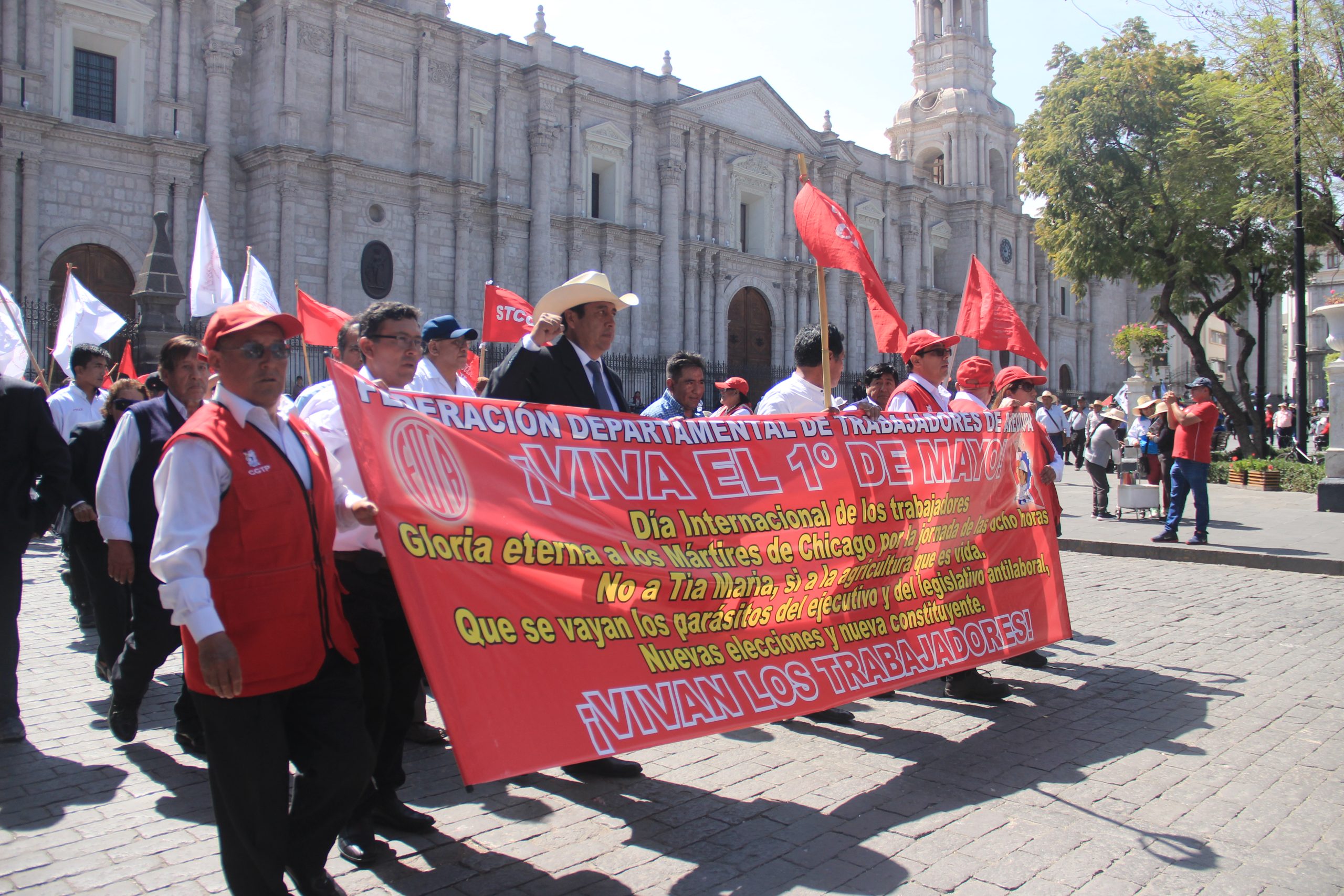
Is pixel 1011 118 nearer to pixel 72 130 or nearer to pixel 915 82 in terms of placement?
pixel 915 82

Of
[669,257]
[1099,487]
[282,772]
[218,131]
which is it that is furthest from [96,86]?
[282,772]

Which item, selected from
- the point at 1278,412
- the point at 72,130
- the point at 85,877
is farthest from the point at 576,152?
the point at 85,877

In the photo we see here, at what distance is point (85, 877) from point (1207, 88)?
2684cm

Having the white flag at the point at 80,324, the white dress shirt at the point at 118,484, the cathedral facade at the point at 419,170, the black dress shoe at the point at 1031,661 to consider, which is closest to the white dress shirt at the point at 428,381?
the white dress shirt at the point at 118,484

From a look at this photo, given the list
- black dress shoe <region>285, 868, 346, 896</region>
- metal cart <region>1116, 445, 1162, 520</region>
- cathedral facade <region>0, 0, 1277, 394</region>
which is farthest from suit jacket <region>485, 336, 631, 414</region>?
cathedral facade <region>0, 0, 1277, 394</region>

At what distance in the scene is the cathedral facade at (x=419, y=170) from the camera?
22.3 meters

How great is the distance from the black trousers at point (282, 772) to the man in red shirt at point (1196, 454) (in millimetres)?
10879

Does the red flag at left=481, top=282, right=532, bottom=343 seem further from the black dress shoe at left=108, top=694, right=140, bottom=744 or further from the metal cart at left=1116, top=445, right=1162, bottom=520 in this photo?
the metal cart at left=1116, top=445, right=1162, bottom=520

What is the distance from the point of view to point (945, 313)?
46.9m

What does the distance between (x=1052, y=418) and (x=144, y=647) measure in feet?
60.9

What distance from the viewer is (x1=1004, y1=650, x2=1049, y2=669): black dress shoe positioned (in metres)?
6.45

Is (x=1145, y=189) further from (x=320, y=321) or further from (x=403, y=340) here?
(x=403, y=340)

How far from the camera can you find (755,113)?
37.6 meters

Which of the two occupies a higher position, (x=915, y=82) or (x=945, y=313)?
(x=915, y=82)
